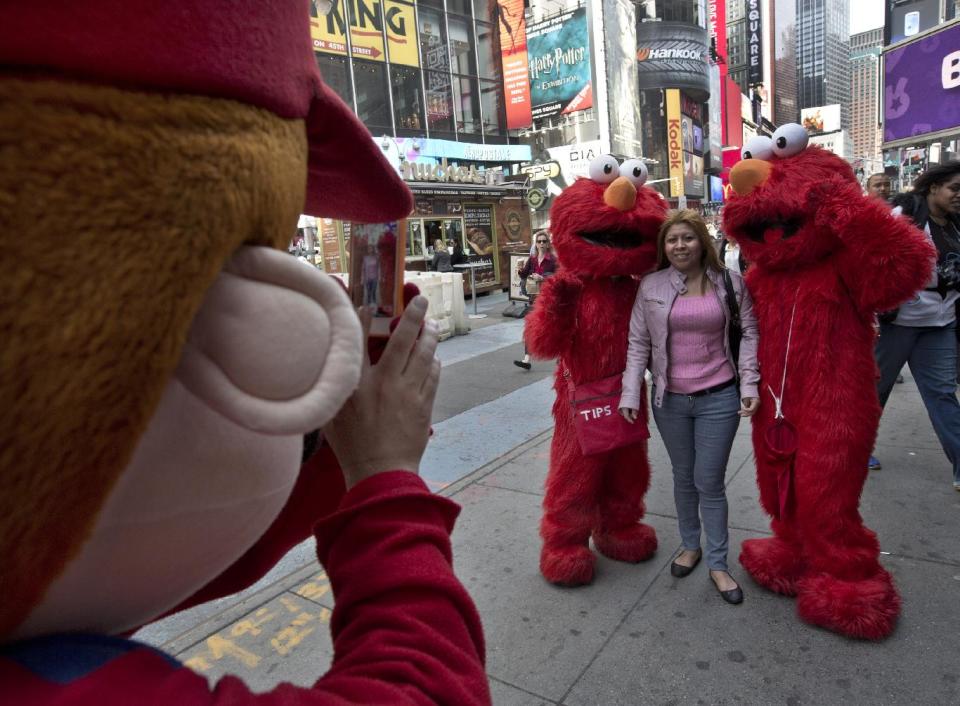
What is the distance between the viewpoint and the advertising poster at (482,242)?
1698cm

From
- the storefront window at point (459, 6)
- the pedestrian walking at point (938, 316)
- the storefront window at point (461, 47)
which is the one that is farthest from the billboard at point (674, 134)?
the pedestrian walking at point (938, 316)

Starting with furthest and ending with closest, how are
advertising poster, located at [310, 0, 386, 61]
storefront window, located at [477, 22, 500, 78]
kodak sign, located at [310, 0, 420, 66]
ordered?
storefront window, located at [477, 22, 500, 78]
kodak sign, located at [310, 0, 420, 66]
advertising poster, located at [310, 0, 386, 61]

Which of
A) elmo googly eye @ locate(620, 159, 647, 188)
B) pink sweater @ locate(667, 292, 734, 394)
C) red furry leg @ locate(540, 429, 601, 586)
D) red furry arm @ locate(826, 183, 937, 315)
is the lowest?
red furry leg @ locate(540, 429, 601, 586)

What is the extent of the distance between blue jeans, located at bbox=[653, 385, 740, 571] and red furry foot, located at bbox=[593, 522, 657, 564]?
303 millimetres

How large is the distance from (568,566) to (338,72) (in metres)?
18.8

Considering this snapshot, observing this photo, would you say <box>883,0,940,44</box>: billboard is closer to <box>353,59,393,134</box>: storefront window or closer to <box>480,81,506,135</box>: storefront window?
<box>353,59,393,134</box>: storefront window

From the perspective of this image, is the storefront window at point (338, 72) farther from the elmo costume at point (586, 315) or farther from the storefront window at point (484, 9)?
the elmo costume at point (586, 315)

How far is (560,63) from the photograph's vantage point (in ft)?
81.4

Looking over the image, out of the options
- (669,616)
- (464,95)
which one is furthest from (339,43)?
(669,616)

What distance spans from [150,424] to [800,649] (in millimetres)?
2672

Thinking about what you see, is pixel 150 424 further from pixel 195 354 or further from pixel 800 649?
pixel 800 649

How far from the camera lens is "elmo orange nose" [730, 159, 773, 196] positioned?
2.60 m

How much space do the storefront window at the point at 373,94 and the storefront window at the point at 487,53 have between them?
4.63 m

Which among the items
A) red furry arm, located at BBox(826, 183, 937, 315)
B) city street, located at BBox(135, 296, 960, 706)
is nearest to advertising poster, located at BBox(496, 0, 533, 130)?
city street, located at BBox(135, 296, 960, 706)
